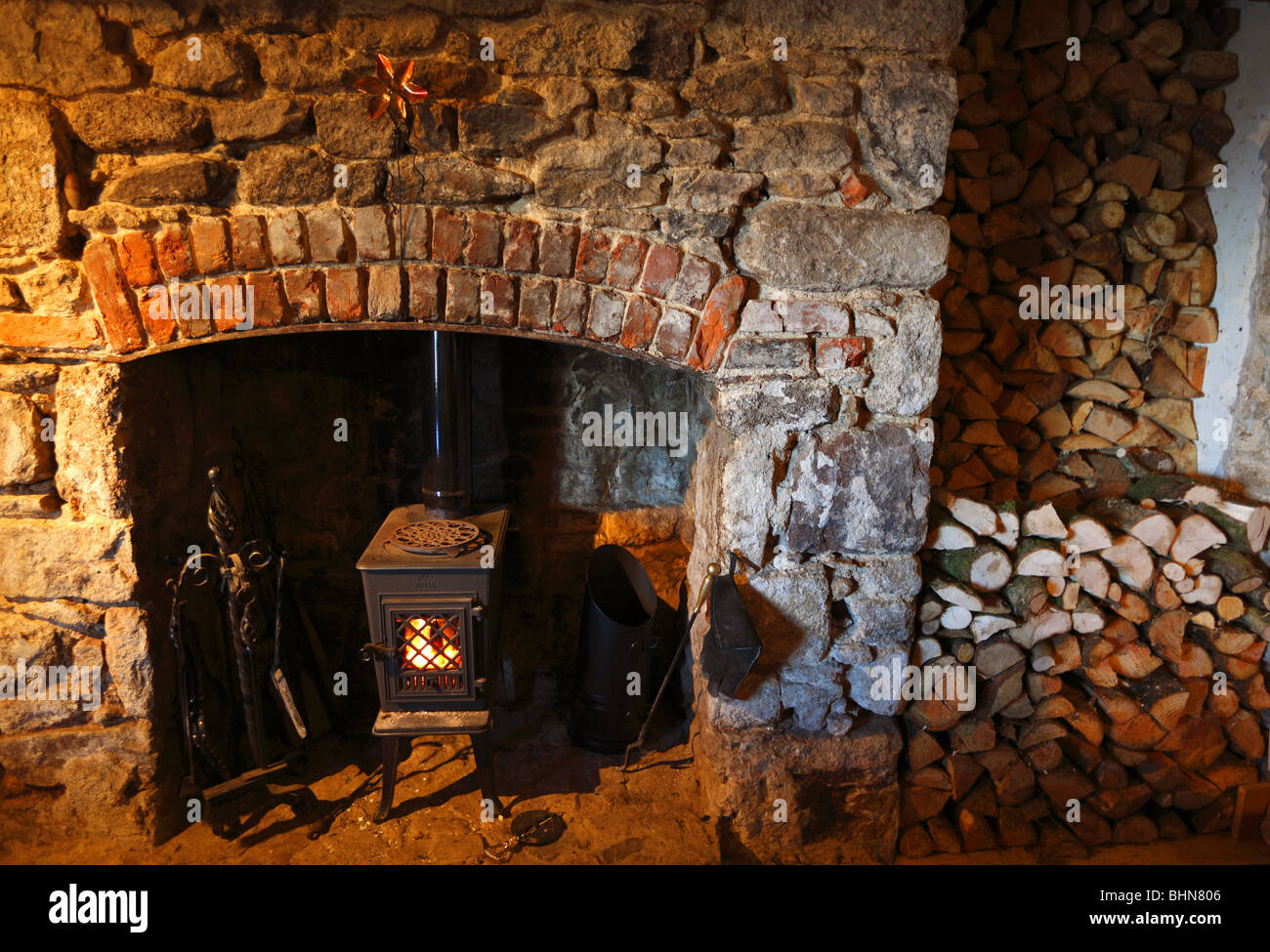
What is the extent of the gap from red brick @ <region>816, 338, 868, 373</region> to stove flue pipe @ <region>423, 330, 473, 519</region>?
3.99 feet

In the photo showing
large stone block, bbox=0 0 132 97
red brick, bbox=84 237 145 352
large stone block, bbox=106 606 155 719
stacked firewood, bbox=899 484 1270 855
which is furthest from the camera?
stacked firewood, bbox=899 484 1270 855

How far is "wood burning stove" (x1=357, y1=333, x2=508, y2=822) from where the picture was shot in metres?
2.55

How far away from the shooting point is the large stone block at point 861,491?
2416 millimetres

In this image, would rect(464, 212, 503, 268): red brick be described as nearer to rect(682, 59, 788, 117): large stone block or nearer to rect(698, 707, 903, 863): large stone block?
rect(682, 59, 788, 117): large stone block

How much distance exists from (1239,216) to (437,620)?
3.09 m

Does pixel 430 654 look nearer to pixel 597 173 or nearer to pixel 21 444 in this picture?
pixel 21 444

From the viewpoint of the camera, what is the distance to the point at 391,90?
2.11 meters

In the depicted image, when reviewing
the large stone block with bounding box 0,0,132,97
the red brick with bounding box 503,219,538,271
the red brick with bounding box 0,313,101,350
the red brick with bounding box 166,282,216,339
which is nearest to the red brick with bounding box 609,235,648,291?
the red brick with bounding box 503,219,538,271

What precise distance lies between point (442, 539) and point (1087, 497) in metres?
2.36

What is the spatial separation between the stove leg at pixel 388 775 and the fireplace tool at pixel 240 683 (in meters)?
0.18

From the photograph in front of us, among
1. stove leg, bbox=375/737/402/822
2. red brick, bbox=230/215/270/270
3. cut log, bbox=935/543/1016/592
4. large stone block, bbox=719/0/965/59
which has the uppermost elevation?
large stone block, bbox=719/0/965/59

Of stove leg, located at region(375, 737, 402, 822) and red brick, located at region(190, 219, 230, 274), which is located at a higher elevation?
red brick, located at region(190, 219, 230, 274)

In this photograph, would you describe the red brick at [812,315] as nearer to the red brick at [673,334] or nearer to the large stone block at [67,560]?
the red brick at [673,334]

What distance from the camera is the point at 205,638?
9.00 feet
